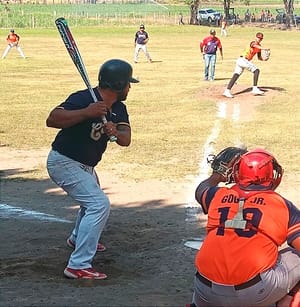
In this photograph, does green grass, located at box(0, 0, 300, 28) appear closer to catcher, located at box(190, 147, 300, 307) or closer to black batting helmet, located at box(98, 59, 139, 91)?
→ black batting helmet, located at box(98, 59, 139, 91)

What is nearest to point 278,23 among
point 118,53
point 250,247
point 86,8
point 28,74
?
point 86,8

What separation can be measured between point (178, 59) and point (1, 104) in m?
17.5

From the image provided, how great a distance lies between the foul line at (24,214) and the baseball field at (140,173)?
0.08 feet

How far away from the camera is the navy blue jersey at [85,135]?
6121 millimetres

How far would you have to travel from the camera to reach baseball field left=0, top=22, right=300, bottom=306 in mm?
6078

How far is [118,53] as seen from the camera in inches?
1582

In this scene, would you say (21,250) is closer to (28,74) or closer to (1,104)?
(1,104)

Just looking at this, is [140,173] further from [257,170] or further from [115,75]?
[257,170]

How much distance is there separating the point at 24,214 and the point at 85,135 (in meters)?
2.81

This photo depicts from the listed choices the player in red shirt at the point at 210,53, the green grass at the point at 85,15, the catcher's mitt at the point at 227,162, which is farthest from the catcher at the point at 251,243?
the green grass at the point at 85,15

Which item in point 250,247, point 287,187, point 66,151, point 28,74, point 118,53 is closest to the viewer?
point 250,247

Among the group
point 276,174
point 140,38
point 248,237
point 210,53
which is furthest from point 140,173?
point 140,38

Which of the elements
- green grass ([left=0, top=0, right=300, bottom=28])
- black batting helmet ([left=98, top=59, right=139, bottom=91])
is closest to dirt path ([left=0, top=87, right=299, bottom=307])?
black batting helmet ([left=98, top=59, right=139, bottom=91])

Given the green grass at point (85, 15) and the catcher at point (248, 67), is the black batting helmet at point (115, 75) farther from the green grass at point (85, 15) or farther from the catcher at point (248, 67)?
the green grass at point (85, 15)
